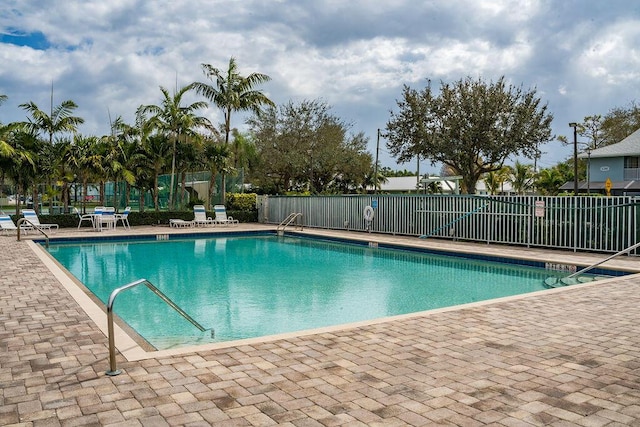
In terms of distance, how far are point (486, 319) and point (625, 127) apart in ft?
154

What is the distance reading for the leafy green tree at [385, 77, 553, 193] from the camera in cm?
2480

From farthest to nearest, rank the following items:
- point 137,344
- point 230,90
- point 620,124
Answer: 1. point 620,124
2. point 230,90
3. point 137,344

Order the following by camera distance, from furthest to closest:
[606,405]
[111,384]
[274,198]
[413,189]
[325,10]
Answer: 1. [413,189]
2. [274,198]
3. [325,10]
4. [111,384]
5. [606,405]

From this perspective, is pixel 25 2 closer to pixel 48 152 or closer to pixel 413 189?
pixel 48 152

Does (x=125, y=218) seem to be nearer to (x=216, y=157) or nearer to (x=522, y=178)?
(x=216, y=157)

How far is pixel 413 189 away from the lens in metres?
51.9

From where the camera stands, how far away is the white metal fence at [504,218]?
1192cm

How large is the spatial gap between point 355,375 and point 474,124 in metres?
22.7

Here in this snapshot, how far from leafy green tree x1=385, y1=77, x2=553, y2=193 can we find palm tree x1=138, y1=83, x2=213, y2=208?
10.9m

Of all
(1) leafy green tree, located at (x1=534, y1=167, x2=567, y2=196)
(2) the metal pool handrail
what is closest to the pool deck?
(2) the metal pool handrail

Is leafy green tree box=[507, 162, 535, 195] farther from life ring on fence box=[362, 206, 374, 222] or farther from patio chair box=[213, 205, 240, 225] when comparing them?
life ring on fence box=[362, 206, 374, 222]

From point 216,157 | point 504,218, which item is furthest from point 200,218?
point 504,218

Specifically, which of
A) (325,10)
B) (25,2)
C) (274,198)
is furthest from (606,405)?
(274,198)

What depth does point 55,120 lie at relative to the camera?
64.7 feet
